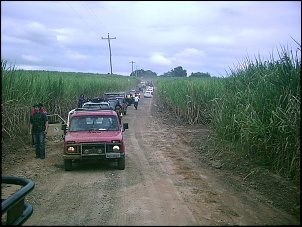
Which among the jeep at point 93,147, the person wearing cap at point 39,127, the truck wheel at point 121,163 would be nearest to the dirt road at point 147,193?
the truck wheel at point 121,163

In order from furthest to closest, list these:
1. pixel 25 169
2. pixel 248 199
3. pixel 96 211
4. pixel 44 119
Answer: pixel 44 119 → pixel 25 169 → pixel 248 199 → pixel 96 211

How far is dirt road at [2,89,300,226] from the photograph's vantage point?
606 cm

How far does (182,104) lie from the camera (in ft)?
77.3

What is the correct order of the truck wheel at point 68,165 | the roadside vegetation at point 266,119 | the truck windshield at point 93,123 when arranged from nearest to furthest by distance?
the roadside vegetation at point 266,119
the truck wheel at point 68,165
the truck windshield at point 93,123

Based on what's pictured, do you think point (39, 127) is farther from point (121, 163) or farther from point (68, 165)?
point (121, 163)

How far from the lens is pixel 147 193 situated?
786cm

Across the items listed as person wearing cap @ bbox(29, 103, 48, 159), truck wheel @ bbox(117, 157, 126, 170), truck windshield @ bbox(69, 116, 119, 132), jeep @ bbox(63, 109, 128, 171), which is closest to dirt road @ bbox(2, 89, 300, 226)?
truck wheel @ bbox(117, 157, 126, 170)

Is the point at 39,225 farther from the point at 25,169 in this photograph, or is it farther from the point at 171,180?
the point at 25,169

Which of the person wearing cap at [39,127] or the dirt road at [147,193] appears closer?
the dirt road at [147,193]

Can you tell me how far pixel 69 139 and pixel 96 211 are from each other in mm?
4105

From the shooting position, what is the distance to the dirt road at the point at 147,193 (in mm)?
6062

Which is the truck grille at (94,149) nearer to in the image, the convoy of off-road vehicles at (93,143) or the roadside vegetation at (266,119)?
the convoy of off-road vehicles at (93,143)

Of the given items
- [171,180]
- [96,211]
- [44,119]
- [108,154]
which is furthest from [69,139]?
[96,211]

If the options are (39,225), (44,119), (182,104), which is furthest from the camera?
(182,104)
